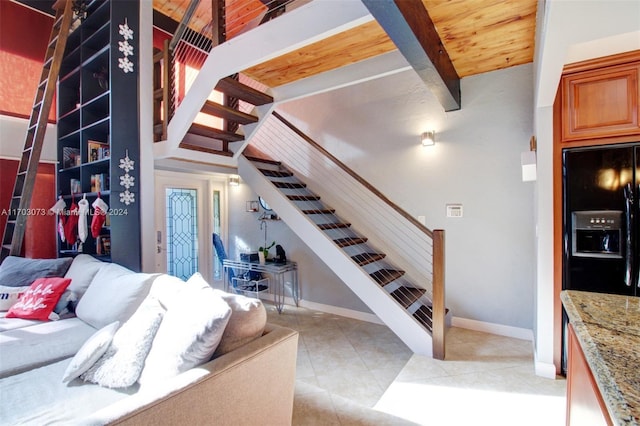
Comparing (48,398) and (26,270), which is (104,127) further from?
(48,398)

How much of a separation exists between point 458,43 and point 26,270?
4414 mm

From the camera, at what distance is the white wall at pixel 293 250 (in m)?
4.00

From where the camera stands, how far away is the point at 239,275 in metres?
4.55

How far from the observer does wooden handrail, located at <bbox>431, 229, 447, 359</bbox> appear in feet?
Result: 8.28

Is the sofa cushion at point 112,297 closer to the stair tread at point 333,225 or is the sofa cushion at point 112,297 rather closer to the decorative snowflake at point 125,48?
the stair tread at point 333,225

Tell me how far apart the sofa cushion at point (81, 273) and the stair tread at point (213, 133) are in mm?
1637

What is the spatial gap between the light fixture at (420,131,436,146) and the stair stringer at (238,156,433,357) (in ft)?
5.10

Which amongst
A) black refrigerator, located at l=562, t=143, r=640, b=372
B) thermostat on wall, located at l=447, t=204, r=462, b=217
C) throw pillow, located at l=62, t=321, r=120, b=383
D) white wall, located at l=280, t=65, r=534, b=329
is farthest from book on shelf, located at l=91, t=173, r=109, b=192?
black refrigerator, located at l=562, t=143, r=640, b=372

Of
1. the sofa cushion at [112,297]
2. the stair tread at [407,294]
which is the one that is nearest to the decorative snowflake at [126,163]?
the sofa cushion at [112,297]

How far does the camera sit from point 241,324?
1460mm

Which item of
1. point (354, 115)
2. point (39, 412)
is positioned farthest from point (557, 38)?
point (39, 412)

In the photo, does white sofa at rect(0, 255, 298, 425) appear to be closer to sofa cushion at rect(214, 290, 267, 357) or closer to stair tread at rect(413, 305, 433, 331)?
sofa cushion at rect(214, 290, 267, 357)

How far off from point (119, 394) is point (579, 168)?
3.19 metres

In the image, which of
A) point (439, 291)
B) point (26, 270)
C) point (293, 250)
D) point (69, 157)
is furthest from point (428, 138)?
point (69, 157)
